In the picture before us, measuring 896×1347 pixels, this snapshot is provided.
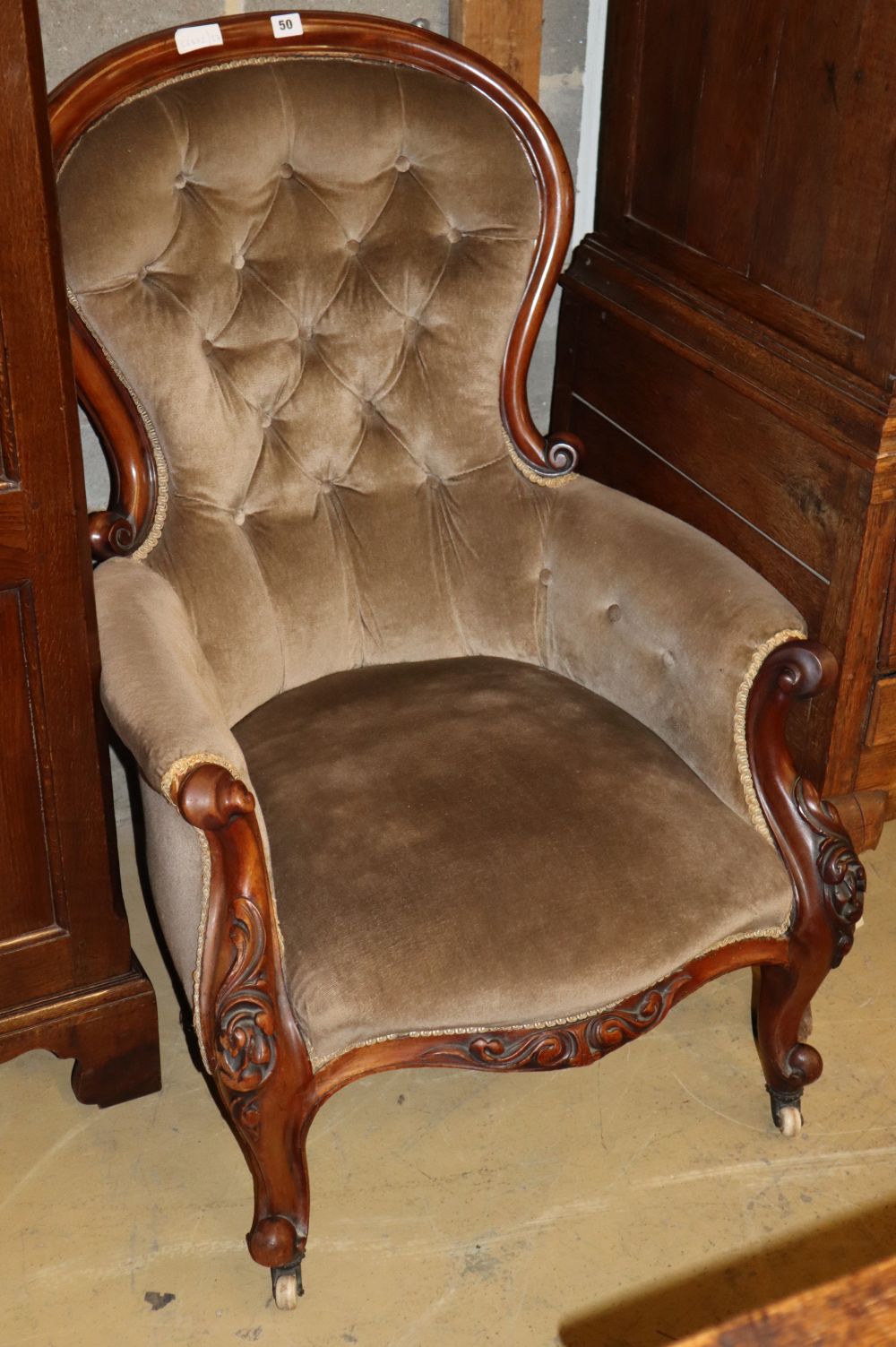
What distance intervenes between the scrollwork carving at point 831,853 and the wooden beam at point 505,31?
1.06 meters

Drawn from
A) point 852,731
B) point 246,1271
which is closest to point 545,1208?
point 246,1271

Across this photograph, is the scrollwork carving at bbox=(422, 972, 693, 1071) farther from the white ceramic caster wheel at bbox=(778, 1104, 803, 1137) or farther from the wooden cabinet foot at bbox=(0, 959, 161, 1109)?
the wooden cabinet foot at bbox=(0, 959, 161, 1109)

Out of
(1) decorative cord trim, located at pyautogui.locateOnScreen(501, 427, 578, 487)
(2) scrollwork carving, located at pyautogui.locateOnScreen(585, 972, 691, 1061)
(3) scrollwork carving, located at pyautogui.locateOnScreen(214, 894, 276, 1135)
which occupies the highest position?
(1) decorative cord trim, located at pyautogui.locateOnScreen(501, 427, 578, 487)

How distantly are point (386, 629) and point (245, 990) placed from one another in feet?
2.01

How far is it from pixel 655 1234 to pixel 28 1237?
704 mm

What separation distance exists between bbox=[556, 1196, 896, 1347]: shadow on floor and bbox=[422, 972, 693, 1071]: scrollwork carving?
0.91 ft

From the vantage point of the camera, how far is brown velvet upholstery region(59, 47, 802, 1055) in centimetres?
136

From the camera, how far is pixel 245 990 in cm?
128

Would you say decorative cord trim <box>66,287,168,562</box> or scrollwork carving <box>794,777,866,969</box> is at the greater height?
decorative cord trim <box>66,287,168,562</box>

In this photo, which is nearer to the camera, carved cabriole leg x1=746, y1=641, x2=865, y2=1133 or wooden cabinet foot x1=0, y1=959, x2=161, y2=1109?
carved cabriole leg x1=746, y1=641, x2=865, y2=1133

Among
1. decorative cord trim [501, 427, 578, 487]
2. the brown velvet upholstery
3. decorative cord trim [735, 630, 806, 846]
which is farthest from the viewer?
decorative cord trim [501, 427, 578, 487]

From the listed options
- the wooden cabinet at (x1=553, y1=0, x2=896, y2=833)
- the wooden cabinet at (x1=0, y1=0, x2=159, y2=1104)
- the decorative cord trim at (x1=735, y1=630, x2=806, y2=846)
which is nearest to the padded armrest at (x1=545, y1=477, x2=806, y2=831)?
the decorative cord trim at (x1=735, y1=630, x2=806, y2=846)

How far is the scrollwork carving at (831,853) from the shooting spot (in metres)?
1.48

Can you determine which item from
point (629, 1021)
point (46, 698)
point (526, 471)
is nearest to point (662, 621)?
point (526, 471)
